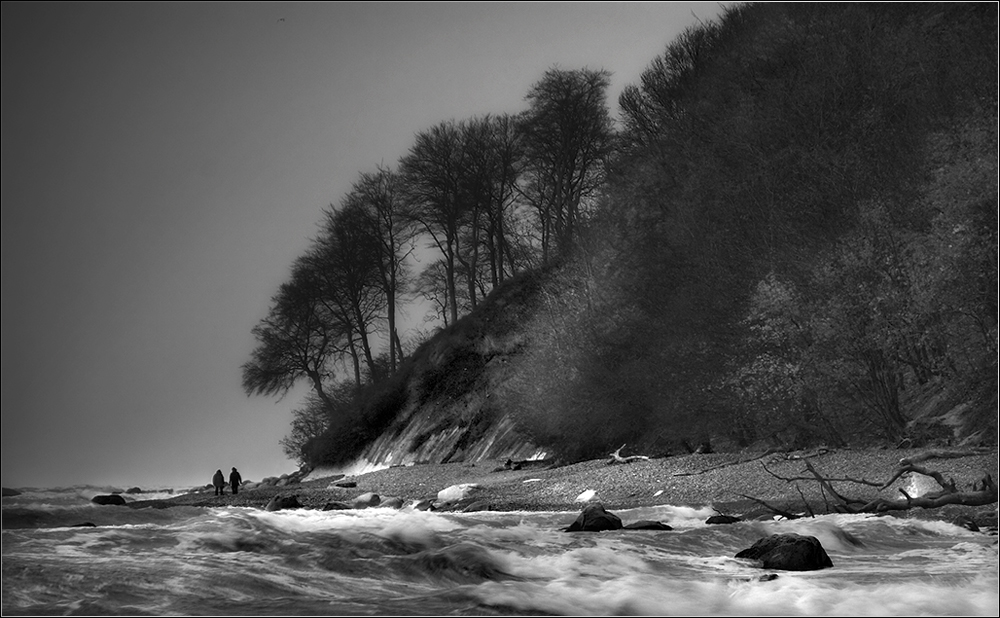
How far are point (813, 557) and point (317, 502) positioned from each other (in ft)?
59.2

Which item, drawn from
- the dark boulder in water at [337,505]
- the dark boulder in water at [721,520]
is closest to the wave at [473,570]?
the dark boulder in water at [721,520]

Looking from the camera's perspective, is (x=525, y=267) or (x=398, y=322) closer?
(x=525, y=267)

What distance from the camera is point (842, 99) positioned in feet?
94.8

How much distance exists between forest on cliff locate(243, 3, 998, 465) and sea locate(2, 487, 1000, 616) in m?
7.63

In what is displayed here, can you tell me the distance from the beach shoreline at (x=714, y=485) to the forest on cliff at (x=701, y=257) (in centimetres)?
187

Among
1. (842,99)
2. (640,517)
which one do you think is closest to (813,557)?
(640,517)

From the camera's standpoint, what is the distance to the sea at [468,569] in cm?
823

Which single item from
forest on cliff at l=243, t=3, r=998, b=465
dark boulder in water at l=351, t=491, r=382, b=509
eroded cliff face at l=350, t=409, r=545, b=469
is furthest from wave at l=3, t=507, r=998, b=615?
eroded cliff face at l=350, t=409, r=545, b=469

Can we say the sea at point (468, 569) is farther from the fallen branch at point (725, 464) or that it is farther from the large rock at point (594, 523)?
the fallen branch at point (725, 464)

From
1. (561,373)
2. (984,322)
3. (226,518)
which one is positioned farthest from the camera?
(561,373)

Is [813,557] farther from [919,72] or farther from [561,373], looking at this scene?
[561,373]

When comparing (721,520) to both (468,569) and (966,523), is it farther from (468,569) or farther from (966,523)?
(468,569)

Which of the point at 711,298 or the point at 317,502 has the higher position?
the point at 711,298

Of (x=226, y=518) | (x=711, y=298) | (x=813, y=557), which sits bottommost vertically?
(x=813, y=557)
